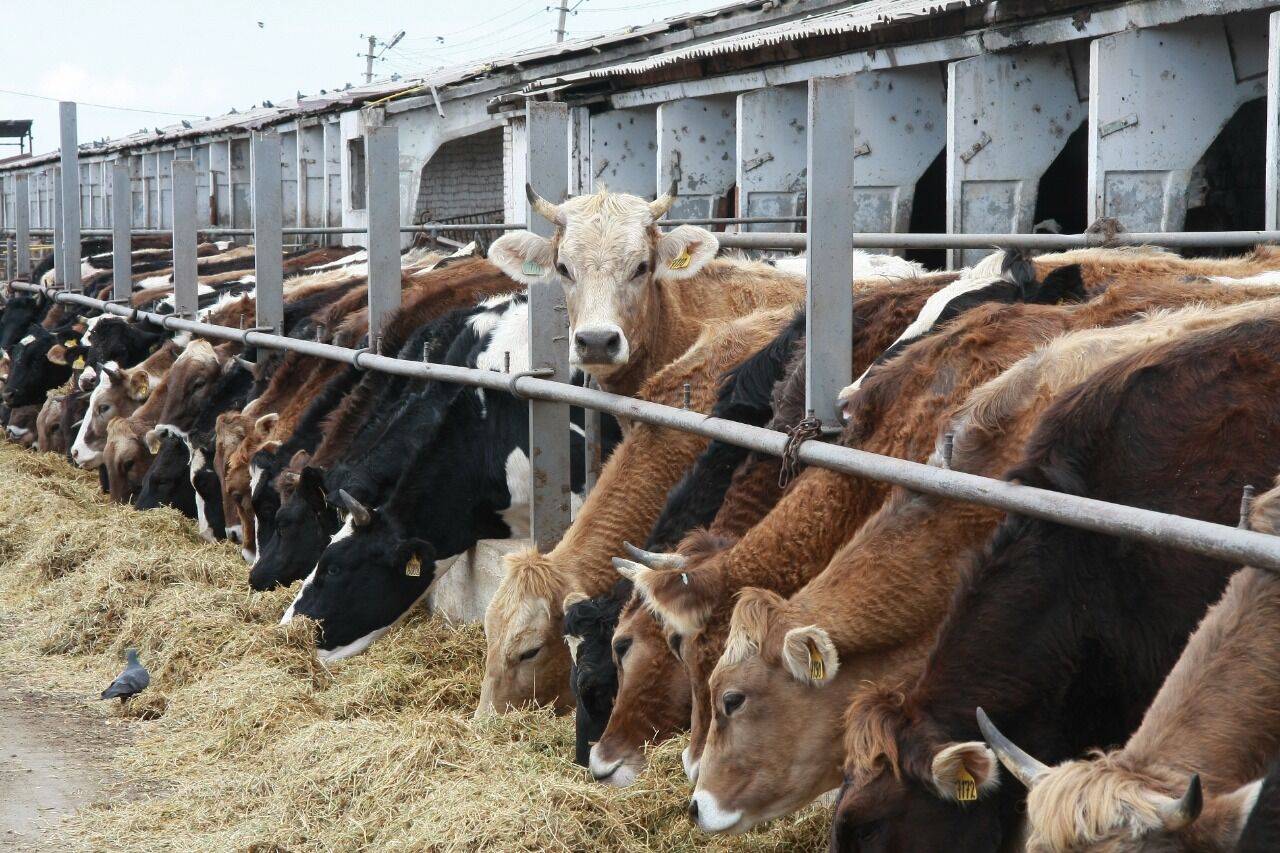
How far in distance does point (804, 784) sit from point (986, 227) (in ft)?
22.1

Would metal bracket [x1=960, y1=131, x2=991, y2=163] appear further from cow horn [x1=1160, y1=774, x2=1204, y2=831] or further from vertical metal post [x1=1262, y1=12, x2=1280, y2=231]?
cow horn [x1=1160, y1=774, x2=1204, y2=831]

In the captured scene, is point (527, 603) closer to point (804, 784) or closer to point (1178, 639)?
point (804, 784)

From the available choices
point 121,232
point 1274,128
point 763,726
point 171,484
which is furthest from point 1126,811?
point 121,232

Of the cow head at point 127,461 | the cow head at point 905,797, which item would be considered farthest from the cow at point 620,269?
the cow head at point 127,461

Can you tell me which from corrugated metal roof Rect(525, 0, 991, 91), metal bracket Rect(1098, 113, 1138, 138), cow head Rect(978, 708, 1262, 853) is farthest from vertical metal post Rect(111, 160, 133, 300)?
cow head Rect(978, 708, 1262, 853)

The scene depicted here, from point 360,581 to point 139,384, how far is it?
5.26m

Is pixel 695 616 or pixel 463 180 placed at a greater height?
pixel 463 180

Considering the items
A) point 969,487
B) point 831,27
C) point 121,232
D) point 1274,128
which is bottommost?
point 969,487

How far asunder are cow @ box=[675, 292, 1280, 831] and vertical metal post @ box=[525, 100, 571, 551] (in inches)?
80.3

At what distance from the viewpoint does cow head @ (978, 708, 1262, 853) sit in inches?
91.0

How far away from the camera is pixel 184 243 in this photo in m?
11.0

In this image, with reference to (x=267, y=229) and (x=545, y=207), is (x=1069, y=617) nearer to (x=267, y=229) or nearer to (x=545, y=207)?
(x=545, y=207)

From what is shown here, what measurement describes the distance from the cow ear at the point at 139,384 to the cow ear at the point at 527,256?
5536mm

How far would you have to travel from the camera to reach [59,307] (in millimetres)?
15891
